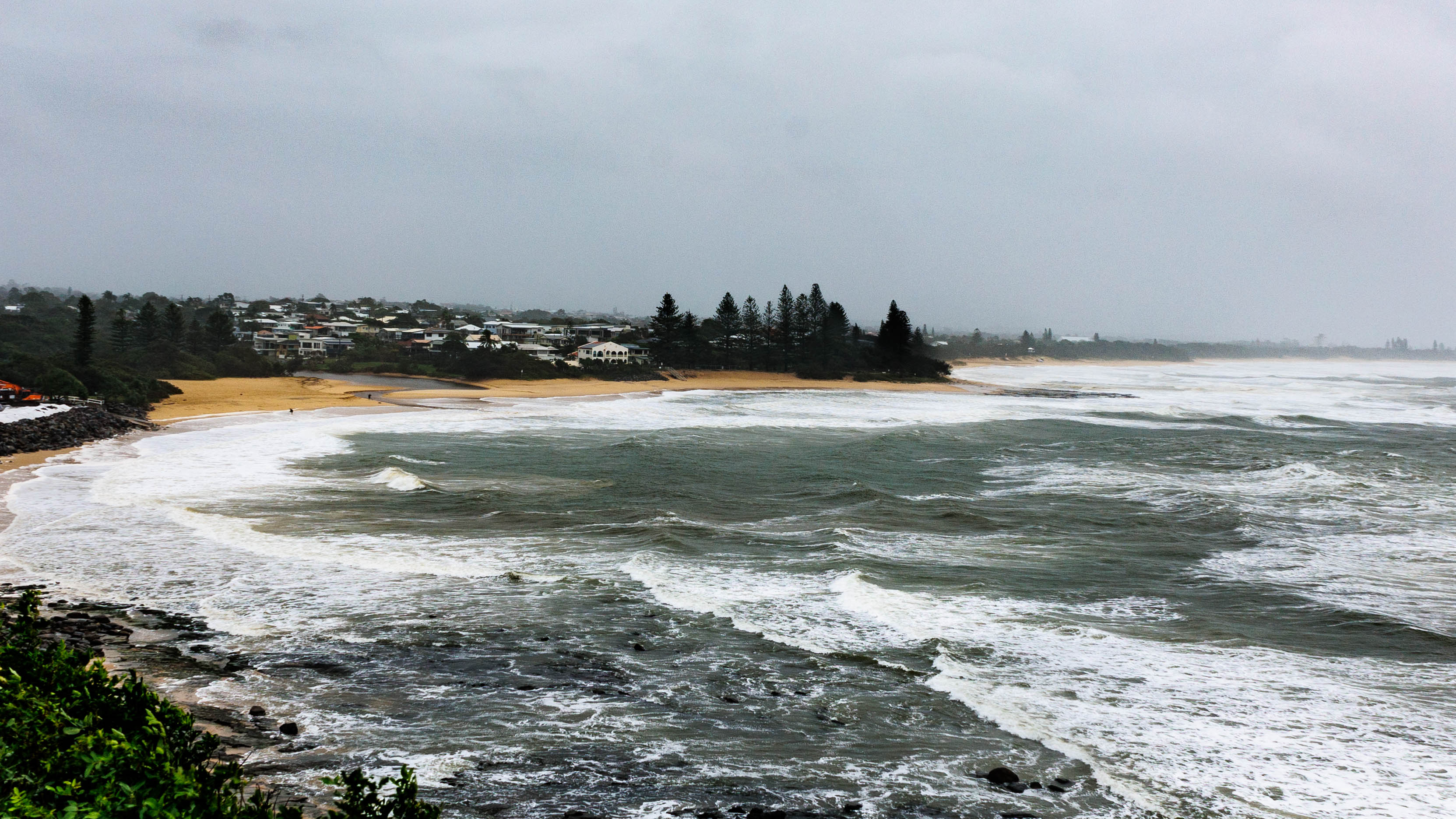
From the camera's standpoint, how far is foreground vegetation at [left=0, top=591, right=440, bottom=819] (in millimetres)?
4488

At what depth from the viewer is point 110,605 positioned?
1118cm

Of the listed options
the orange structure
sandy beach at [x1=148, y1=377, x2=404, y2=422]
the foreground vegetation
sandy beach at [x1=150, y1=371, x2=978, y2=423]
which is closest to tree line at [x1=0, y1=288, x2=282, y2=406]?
sandy beach at [x1=148, y1=377, x2=404, y2=422]

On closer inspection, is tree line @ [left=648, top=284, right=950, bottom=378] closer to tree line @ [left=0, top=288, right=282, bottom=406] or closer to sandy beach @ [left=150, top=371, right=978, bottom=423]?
sandy beach @ [left=150, top=371, right=978, bottom=423]

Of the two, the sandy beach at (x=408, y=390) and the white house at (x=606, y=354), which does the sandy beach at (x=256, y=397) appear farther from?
the white house at (x=606, y=354)

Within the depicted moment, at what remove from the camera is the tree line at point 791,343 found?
76688 millimetres

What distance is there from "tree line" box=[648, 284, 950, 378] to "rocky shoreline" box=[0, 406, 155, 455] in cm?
4925

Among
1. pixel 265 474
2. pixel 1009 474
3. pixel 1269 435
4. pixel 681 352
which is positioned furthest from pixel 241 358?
pixel 1269 435

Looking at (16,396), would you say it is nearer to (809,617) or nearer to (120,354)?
(120,354)

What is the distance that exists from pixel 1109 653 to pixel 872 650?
2.69 meters

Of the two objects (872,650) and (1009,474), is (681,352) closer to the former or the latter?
(1009,474)

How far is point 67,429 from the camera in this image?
27047mm

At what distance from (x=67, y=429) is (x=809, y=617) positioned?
25989mm

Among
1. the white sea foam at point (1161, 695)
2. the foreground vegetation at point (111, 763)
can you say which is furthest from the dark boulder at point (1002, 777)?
the foreground vegetation at point (111, 763)

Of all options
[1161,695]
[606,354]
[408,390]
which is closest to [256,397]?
[408,390]
